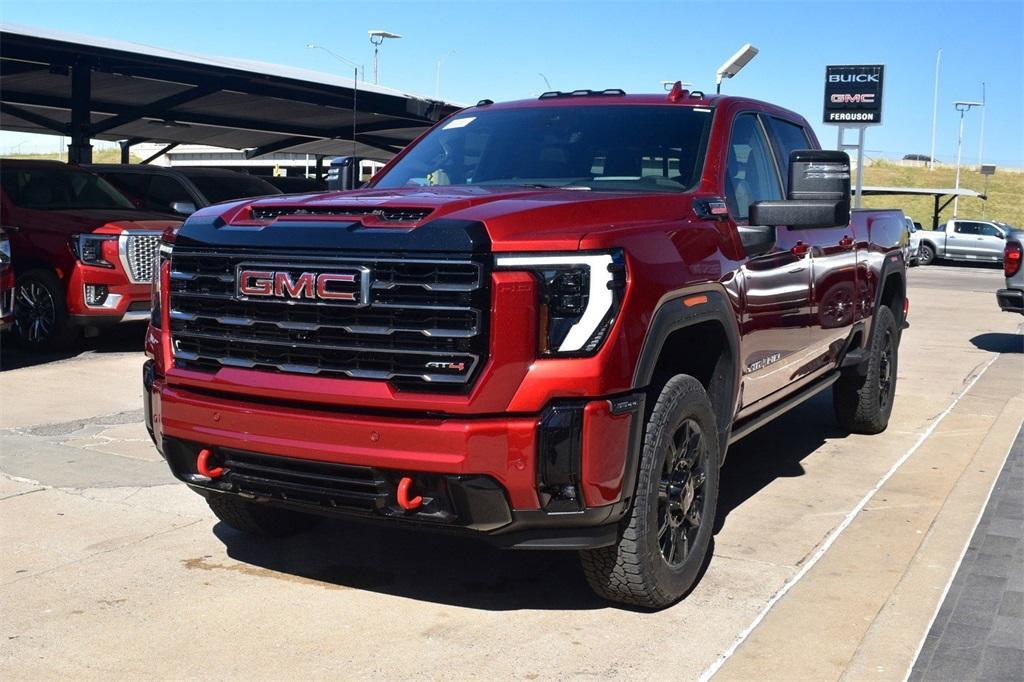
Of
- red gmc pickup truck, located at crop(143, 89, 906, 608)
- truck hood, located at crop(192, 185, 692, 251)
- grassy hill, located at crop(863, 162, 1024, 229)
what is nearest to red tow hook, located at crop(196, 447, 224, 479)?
red gmc pickup truck, located at crop(143, 89, 906, 608)

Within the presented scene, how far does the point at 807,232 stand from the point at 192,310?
3226mm

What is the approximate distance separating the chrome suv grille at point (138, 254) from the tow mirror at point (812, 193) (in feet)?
23.7

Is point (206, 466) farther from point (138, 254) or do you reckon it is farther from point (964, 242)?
point (964, 242)

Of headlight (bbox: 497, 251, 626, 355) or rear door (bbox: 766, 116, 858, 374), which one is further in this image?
rear door (bbox: 766, 116, 858, 374)

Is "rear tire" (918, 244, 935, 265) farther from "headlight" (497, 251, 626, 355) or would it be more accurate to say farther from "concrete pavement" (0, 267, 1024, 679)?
"headlight" (497, 251, 626, 355)

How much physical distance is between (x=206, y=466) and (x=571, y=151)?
7.20 ft

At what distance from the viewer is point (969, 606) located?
14.6ft

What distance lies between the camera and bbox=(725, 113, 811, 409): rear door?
16.6 feet

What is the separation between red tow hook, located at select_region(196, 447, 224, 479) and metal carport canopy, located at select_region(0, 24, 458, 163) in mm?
10534

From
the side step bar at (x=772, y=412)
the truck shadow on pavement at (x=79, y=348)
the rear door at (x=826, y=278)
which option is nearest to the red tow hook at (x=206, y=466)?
the side step bar at (x=772, y=412)

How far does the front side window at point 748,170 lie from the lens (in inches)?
207

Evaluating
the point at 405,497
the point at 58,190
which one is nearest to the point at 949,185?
the point at 58,190

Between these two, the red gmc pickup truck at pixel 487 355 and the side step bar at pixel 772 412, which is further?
the side step bar at pixel 772 412

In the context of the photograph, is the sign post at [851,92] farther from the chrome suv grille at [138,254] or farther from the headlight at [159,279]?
the headlight at [159,279]
